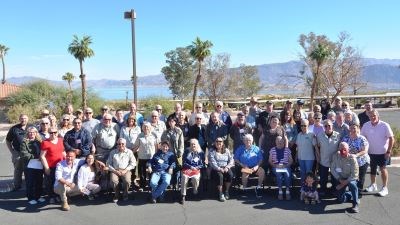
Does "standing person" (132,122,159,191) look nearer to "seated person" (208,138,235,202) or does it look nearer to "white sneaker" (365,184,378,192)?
"seated person" (208,138,235,202)

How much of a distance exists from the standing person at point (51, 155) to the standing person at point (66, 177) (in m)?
0.21

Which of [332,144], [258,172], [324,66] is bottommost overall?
[258,172]

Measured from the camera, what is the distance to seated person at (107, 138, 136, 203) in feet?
26.6

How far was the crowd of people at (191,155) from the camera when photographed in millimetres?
7965

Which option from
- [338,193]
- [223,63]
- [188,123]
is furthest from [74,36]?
[338,193]

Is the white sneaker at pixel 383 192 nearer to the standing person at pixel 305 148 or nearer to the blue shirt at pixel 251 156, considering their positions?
the standing person at pixel 305 148

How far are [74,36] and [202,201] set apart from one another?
33.6m

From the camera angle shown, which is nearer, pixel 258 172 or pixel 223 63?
pixel 258 172

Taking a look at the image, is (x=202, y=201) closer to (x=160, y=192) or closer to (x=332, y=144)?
(x=160, y=192)

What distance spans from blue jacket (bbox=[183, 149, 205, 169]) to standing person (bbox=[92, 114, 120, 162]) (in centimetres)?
154

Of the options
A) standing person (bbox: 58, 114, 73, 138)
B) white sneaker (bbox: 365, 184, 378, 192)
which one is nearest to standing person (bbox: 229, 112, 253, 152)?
white sneaker (bbox: 365, 184, 378, 192)

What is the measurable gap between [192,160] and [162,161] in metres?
0.62

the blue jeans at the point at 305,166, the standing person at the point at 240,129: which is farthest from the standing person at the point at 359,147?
the standing person at the point at 240,129

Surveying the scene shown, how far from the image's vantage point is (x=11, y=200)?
8.23 metres
